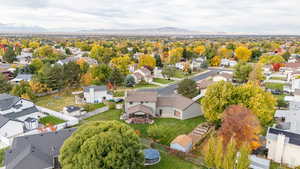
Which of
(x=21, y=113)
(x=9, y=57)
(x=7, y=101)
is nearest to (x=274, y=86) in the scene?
(x=21, y=113)

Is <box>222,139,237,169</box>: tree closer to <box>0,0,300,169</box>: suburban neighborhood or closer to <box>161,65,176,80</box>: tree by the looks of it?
<box>0,0,300,169</box>: suburban neighborhood

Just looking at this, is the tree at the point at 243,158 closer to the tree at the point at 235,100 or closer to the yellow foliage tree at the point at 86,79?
the tree at the point at 235,100

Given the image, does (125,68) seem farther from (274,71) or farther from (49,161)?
(274,71)

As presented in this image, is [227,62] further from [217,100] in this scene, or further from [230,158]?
[230,158]

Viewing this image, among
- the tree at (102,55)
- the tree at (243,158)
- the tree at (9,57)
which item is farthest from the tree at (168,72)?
the tree at (9,57)

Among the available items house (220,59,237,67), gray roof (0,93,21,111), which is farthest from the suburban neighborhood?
house (220,59,237,67)
